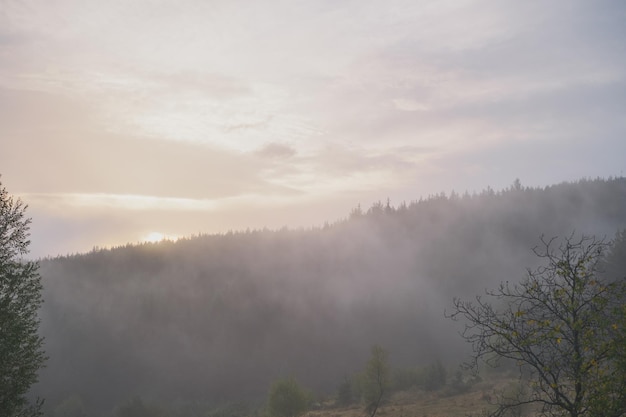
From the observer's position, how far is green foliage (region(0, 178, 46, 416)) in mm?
23844

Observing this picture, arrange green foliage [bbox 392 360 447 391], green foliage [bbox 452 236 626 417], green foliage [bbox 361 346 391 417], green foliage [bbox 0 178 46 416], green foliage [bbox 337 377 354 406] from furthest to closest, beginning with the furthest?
green foliage [bbox 392 360 447 391] → green foliage [bbox 337 377 354 406] → green foliage [bbox 361 346 391 417] → green foliage [bbox 0 178 46 416] → green foliage [bbox 452 236 626 417]

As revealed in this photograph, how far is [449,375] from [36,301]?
93.3m

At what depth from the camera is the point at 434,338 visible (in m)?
185

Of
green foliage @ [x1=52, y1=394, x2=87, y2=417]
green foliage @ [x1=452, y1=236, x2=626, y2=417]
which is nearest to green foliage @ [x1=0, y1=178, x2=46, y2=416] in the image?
green foliage @ [x1=452, y1=236, x2=626, y2=417]

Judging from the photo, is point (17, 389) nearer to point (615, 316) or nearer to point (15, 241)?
point (15, 241)

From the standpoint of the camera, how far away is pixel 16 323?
2492cm

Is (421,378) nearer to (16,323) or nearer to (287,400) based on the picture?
(287,400)

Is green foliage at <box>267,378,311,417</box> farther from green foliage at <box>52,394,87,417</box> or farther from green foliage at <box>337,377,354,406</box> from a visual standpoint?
green foliage at <box>52,394,87,417</box>

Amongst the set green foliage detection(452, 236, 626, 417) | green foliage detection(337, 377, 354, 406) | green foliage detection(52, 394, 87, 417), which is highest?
green foliage detection(452, 236, 626, 417)

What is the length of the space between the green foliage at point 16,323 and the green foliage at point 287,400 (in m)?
53.4

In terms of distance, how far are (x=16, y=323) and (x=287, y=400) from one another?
56.3 metres

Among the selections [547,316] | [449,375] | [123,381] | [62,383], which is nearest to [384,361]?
[449,375]

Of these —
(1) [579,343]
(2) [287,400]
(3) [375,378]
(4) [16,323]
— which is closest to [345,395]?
(2) [287,400]

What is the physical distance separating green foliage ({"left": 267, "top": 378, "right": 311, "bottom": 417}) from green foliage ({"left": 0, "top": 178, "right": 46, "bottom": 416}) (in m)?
53.4
